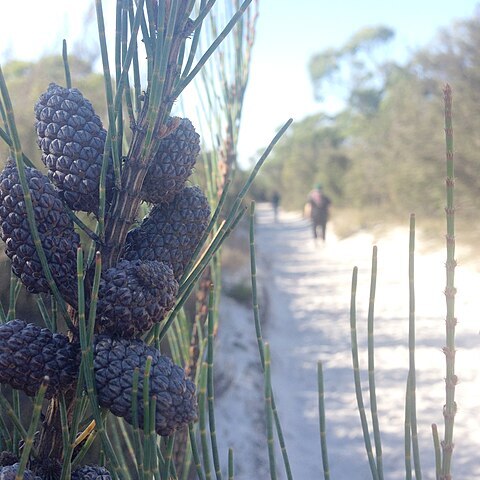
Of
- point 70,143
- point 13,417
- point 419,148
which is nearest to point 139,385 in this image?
point 13,417

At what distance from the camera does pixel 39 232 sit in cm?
65

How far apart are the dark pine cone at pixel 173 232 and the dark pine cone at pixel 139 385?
0.43 ft

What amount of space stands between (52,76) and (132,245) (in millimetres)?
4781

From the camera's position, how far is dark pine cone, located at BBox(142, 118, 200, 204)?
720 mm

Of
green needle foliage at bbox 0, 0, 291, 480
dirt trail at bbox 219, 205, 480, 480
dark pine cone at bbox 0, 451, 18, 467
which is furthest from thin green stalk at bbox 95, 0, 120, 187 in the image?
dirt trail at bbox 219, 205, 480, 480

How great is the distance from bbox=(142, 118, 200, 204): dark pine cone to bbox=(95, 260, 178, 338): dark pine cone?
103mm

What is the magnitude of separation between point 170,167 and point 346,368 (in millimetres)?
6060

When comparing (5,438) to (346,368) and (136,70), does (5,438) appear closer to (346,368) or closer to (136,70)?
(136,70)

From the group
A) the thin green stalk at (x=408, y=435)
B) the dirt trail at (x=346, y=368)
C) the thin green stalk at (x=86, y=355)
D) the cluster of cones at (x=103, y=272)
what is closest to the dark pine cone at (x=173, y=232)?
the cluster of cones at (x=103, y=272)

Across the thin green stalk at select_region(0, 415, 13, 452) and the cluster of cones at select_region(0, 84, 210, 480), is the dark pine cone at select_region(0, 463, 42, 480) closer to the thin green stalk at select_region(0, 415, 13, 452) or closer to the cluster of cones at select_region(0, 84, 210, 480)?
the cluster of cones at select_region(0, 84, 210, 480)

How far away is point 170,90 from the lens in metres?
0.73

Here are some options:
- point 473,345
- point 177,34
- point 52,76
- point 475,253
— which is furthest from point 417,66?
point 177,34

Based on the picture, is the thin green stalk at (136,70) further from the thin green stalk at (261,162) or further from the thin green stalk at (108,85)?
the thin green stalk at (261,162)

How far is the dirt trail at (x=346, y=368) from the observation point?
176 inches
